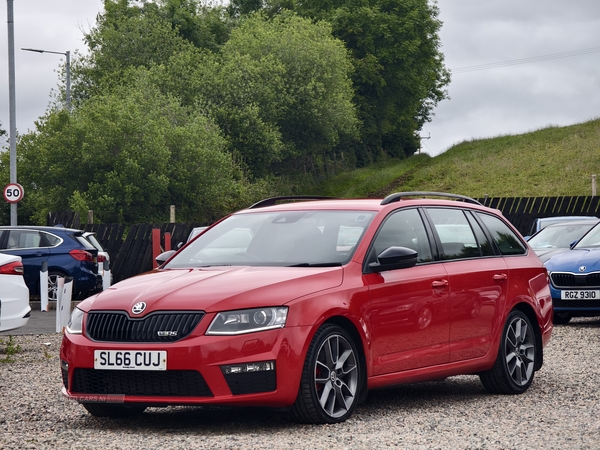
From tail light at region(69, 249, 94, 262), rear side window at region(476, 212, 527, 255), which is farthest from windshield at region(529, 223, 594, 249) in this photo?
rear side window at region(476, 212, 527, 255)

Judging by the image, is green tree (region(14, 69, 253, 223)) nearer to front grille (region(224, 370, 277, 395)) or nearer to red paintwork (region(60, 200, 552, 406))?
red paintwork (region(60, 200, 552, 406))

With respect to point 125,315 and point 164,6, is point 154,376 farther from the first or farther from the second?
point 164,6

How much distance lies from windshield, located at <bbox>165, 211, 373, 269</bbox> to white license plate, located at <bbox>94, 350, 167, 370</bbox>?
128 cm

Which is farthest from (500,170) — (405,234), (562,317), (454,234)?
(405,234)

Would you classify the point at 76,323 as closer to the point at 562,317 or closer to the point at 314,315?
the point at 314,315

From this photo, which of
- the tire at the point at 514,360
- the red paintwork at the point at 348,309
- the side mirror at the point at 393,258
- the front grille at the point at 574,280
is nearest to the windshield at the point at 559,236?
the front grille at the point at 574,280

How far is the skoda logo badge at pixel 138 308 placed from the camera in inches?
278

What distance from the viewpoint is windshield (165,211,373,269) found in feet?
26.0

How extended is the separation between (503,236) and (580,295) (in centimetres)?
670

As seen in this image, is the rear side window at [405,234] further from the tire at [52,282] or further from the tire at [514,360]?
the tire at [52,282]

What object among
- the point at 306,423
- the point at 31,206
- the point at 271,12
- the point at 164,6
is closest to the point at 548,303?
the point at 306,423

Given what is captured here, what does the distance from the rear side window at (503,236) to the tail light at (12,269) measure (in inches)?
225

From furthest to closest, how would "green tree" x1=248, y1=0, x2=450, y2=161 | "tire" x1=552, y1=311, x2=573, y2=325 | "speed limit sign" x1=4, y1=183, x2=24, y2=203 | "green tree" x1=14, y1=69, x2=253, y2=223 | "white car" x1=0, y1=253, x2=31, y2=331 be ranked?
1. "green tree" x1=248, y1=0, x2=450, y2=161
2. "green tree" x1=14, y1=69, x2=253, y2=223
3. "speed limit sign" x1=4, y1=183, x2=24, y2=203
4. "tire" x1=552, y1=311, x2=573, y2=325
5. "white car" x1=0, y1=253, x2=31, y2=331

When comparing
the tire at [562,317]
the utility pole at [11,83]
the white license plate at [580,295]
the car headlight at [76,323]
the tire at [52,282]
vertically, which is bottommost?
the tire at [52,282]
